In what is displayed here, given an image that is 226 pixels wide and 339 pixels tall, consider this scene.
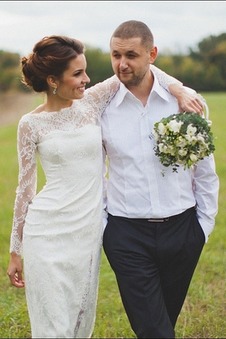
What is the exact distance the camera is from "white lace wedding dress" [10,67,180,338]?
4.40 meters

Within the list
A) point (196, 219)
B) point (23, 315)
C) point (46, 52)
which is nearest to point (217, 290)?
point (23, 315)

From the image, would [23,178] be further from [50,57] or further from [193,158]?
[193,158]

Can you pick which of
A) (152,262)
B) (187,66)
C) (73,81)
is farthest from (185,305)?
(187,66)

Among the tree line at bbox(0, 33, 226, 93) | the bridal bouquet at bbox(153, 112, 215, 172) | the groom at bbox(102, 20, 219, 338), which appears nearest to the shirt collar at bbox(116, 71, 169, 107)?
the groom at bbox(102, 20, 219, 338)

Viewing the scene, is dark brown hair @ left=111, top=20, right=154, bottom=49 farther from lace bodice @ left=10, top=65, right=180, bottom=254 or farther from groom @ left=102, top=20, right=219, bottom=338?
lace bodice @ left=10, top=65, right=180, bottom=254

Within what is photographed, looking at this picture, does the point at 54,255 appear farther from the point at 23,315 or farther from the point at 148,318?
the point at 23,315

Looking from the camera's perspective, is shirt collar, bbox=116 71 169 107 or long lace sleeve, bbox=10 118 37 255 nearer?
long lace sleeve, bbox=10 118 37 255

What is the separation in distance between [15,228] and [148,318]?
3.21 ft

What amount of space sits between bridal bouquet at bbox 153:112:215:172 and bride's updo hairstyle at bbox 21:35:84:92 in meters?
0.65

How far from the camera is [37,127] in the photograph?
4.47 metres

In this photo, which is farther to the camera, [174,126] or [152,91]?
[152,91]

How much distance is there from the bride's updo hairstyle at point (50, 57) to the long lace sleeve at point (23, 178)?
11.9 inches

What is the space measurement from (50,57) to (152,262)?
1.37 metres

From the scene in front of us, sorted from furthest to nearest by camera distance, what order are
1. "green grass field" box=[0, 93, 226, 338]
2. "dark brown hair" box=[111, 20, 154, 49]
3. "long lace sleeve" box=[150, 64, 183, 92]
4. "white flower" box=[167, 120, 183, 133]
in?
"green grass field" box=[0, 93, 226, 338] < "long lace sleeve" box=[150, 64, 183, 92] < "dark brown hair" box=[111, 20, 154, 49] < "white flower" box=[167, 120, 183, 133]
